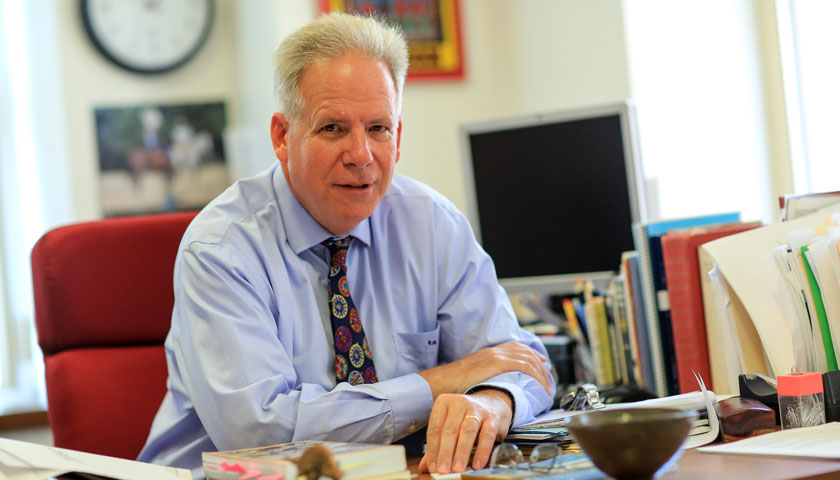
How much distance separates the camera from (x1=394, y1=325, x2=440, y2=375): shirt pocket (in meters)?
1.54

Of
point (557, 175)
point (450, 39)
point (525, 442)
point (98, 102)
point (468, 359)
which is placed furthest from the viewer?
point (98, 102)

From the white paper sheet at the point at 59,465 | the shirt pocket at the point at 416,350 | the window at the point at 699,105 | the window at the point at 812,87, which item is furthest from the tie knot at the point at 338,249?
the window at the point at 812,87

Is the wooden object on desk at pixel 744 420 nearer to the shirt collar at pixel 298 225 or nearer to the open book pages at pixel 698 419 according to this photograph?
the open book pages at pixel 698 419

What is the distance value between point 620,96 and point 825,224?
1.52 meters

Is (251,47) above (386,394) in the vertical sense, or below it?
above

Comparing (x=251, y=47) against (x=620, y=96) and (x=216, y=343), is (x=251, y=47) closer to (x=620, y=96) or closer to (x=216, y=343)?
(x=620, y=96)

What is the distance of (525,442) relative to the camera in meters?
1.15

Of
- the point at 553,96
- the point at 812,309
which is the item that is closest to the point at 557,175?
the point at 553,96

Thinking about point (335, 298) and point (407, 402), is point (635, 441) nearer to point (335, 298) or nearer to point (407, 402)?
point (407, 402)

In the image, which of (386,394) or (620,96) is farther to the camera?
(620,96)

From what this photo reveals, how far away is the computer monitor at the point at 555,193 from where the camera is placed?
7.45 ft

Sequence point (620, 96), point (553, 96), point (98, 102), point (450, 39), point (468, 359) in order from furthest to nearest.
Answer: point (98, 102), point (450, 39), point (553, 96), point (620, 96), point (468, 359)

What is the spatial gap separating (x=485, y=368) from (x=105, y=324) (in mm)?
758

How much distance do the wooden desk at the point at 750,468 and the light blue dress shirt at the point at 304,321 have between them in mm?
385
